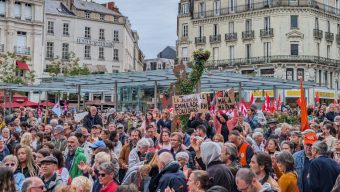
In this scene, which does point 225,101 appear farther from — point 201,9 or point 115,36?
point 115,36

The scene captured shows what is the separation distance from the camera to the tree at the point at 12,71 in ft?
159

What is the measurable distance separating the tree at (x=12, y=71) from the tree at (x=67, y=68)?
2.95m

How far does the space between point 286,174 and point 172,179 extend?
1696 millimetres

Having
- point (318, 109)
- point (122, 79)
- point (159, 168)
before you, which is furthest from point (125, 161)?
point (122, 79)

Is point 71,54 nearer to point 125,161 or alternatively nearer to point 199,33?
point 199,33

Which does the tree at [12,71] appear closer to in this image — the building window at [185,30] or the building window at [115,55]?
the building window at [115,55]

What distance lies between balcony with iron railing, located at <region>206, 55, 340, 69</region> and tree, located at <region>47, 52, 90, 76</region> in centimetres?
1548

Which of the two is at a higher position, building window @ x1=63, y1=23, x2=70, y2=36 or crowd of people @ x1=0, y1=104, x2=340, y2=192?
building window @ x1=63, y1=23, x2=70, y2=36

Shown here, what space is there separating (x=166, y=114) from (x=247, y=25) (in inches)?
1801

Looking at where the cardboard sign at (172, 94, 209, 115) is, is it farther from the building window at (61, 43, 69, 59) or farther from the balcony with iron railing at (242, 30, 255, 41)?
the building window at (61, 43, 69, 59)

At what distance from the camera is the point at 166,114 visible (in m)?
14.6

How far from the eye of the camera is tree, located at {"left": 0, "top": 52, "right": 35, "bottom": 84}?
1905 inches

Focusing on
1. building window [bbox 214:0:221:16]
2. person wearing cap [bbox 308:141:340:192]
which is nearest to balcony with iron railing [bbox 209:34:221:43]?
building window [bbox 214:0:221:16]

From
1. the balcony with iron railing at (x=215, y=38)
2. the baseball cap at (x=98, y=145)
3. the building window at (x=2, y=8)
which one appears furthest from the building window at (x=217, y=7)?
the baseball cap at (x=98, y=145)
